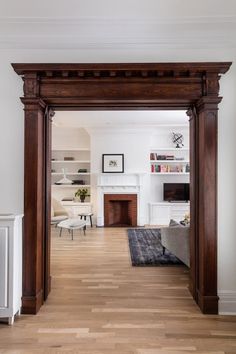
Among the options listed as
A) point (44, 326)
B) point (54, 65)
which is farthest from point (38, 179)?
point (44, 326)

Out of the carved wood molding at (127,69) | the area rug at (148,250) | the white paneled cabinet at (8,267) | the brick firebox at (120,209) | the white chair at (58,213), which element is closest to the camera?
the white paneled cabinet at (8,267)

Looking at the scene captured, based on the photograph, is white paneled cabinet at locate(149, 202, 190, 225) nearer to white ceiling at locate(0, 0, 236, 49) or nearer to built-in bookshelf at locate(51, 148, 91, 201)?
built-in bookshelf at locate(51, 148, 91, 201)

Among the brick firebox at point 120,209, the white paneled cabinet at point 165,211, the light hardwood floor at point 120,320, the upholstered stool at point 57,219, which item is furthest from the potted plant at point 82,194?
the light hardwood floor at point 120,320

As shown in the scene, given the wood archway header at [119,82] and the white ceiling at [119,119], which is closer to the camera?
the wood archway header at [119,82]

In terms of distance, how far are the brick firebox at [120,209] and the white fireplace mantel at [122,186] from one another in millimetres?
120

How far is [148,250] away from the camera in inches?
203

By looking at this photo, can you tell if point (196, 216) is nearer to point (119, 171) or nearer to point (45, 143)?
point (45, 143)

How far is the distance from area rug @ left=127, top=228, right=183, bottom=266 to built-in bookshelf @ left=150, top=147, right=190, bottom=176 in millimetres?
2054

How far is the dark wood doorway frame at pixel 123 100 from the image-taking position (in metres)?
2.64

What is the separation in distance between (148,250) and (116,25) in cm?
386

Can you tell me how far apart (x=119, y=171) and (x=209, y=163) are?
18.2 feet

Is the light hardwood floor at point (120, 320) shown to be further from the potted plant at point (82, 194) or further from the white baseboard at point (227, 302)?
the potted plant at point (82, 194)

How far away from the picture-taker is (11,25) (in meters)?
2.74

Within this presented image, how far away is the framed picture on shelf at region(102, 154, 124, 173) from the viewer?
8172 millimetres
